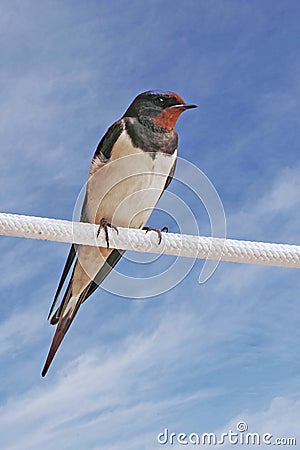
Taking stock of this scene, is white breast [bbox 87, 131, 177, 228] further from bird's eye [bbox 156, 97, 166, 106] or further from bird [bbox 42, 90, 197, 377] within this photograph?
bird's eye [bbox 156, 97, 166, 106]

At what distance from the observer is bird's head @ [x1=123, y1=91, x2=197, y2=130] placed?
1.55 m

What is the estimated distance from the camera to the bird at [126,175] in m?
1.51

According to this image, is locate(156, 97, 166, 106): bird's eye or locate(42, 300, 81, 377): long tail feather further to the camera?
locate(156, 97, 166, 106): bird's eye

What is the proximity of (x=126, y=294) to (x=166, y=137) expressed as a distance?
420 mm

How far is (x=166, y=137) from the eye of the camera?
1.54 metres

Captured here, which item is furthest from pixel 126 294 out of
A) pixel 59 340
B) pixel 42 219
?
pixel 42 219

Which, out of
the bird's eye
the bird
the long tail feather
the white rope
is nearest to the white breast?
the bird

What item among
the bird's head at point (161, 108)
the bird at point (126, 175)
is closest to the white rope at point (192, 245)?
the bird at point (126, 175)

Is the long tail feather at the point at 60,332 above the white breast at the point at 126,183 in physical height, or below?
below

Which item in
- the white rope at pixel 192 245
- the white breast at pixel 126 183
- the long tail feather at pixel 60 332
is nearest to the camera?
the white rope at pixel 192 245

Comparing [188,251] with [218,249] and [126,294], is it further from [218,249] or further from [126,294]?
[126,294]

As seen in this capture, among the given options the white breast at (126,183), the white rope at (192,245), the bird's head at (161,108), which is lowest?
the white rope at (192,245)

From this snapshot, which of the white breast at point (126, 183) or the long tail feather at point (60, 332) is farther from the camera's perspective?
the white breast at point (126, 183)

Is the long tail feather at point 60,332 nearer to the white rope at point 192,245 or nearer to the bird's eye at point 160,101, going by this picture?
the white rope at point 192,245
